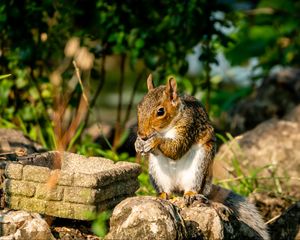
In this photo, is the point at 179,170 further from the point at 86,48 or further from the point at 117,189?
the point at 86,48

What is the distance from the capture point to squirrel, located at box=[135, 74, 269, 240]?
554 cm

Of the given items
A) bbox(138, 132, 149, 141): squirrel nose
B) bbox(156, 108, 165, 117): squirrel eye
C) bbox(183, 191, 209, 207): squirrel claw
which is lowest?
bbox(183, 191, 209, 207): squirrel claw

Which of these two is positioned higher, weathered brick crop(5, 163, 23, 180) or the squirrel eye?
the squirrel eye

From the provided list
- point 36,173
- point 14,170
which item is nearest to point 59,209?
point 36,173

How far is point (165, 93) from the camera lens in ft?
18.5

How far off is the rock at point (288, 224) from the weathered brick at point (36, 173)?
237cm

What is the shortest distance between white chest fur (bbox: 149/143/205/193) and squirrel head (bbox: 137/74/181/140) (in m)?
0.22

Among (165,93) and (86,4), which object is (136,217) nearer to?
(165,93)

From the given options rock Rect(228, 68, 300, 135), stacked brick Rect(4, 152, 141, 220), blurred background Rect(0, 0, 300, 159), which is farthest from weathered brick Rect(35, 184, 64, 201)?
rock Rect(228, 68, 300, 135)

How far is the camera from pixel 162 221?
4.78 m

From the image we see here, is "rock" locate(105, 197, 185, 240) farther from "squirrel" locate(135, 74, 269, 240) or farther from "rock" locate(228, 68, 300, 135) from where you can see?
"rock" locate(228, 68, 300, 135)

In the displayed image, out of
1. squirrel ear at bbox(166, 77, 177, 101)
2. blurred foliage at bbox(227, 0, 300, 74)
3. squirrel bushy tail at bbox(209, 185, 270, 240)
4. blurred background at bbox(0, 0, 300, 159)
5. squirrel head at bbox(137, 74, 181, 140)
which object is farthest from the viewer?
blurred foliage at bbox(227, 0, 300, 74)

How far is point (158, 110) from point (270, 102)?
464cm

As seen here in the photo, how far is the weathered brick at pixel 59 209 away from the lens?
5070 millimetres
